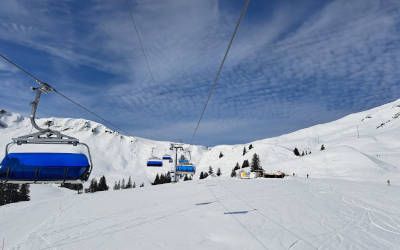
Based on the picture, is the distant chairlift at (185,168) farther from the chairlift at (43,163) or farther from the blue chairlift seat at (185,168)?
the chairlift at (43,163)

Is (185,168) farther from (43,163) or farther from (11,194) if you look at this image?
(11,194)

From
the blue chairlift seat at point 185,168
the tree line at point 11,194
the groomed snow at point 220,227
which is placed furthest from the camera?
the tree line at point 11,194

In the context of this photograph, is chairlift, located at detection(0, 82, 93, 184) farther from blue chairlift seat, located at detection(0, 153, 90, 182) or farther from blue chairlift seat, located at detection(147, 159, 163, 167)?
blue chairlift seat, located at detection(147, 159, 163, 167)

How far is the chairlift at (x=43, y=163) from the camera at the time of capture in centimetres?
890

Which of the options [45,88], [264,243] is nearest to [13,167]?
[45,88]

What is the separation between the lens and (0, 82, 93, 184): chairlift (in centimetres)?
890

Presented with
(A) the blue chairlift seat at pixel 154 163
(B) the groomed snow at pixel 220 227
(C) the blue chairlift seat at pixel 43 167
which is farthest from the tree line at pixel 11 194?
(C) the blue chairlift seat at pixel 43 167

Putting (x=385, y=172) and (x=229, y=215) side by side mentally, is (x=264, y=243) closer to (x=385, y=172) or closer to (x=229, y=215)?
(x=229, y=215)

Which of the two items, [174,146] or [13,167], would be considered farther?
[174,146]

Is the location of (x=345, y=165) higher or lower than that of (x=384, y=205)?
higher

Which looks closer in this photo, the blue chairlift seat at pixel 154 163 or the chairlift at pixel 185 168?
the blue chairlift seat at pixel 154 163

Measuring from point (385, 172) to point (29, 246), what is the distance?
243ft

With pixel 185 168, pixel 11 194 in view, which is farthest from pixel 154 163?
pixel 11 194

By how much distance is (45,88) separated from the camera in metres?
8.77
